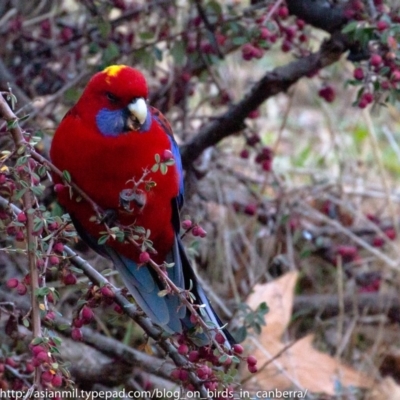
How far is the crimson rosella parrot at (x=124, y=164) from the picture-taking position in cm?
182

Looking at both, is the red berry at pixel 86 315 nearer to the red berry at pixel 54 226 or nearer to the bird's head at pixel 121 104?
the red berry at pixel 54 226

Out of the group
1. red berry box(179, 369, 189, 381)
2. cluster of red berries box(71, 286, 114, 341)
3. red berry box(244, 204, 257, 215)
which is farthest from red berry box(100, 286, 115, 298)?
red berry box(244, 204, 257, 215)

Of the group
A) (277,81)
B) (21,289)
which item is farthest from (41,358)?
(277,81)

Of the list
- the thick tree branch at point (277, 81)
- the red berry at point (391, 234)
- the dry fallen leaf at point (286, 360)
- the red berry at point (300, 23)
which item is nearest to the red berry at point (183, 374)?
the dry fallen leaf at point (286, 360)

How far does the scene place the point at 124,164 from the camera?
1824mm

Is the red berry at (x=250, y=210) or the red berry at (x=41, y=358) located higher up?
the red berry at (x=41, y=358)

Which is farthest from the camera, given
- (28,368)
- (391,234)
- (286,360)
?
(391,234)

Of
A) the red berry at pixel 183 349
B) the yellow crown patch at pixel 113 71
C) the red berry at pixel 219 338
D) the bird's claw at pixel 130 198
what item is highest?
the yellow crown patch at pixel 113 71

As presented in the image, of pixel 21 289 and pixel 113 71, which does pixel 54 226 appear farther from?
pixel 113 71

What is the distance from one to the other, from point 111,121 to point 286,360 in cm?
134

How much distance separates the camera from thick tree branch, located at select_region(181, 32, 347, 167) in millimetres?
2359

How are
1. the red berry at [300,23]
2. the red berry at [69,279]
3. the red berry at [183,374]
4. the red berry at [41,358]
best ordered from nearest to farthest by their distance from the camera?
1. the red berry at [41,358]
2. the red berry at [69,279]
3. the red berry at [183,374]
4. the red berry at [300,23]

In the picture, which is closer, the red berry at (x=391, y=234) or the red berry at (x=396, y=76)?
the red berry at (x=396, y=76)

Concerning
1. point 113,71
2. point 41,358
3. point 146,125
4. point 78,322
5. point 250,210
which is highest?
point 113,71
